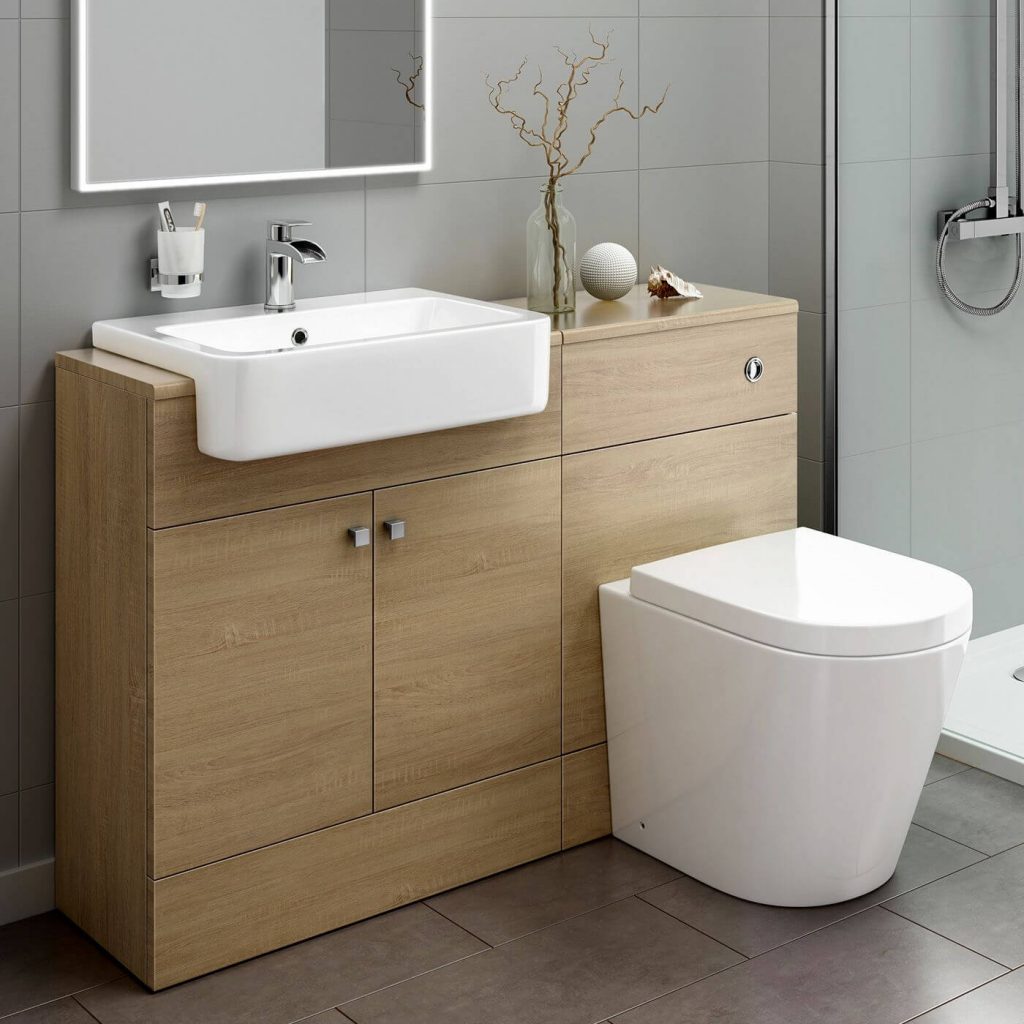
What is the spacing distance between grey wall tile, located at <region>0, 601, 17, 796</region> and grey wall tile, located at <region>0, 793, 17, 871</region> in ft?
0.05

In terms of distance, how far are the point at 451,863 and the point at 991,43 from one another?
164 centimetres

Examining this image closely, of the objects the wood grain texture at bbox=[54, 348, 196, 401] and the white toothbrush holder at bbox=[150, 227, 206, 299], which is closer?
the wood grain texture at bbox=[54, 348, 196, 401]

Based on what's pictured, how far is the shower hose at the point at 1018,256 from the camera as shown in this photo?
258 centimetres

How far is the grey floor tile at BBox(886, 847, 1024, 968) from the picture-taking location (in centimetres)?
217

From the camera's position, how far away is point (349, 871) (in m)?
2.23

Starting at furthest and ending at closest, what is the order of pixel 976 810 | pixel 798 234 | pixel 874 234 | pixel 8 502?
1. pixel 798 234
2. pixel 874 234
3. pixel 976 810
4. pixel 8 502

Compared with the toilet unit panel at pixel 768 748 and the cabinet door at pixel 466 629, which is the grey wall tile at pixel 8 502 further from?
the toilet unit panel at pixel 768 748

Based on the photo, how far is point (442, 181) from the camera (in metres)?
2.49

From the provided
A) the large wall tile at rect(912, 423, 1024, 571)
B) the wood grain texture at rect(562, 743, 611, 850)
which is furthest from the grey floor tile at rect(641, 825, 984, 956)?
the large wall tile at rect(912, 423, 1024, 571)

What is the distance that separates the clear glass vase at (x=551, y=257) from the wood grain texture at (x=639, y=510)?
28cm

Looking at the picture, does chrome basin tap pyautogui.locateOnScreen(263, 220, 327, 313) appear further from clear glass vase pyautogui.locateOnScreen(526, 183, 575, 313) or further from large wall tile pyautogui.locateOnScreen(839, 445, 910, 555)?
large wall tile pyautogui.locateOnScreen(839, 445, 910, 555)

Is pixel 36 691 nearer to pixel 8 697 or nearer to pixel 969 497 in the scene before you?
pixel 8 697

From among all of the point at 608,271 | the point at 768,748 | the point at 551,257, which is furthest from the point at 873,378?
the point at 768,748

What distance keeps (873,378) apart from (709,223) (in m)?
0.43
